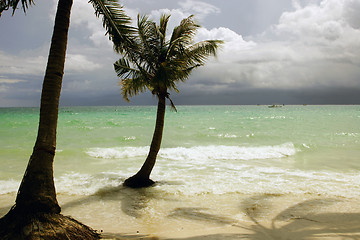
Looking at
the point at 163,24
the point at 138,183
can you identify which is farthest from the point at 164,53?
the point at 138,183

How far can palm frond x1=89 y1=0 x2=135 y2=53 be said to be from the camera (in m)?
5.32

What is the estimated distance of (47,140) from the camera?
440 cm

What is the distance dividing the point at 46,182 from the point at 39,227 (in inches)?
29.1

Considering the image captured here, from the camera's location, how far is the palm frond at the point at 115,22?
17.5ft

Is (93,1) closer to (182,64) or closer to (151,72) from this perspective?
(151,72)

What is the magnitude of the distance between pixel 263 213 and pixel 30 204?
16.7 feet

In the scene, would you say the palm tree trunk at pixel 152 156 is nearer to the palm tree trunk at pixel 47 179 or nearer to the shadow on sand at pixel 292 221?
the shadow on sand at pixel 292 221

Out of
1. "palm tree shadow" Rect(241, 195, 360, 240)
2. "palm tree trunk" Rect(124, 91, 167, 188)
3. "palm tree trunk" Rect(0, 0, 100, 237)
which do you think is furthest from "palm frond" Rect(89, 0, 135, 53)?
"palm tree shadow" Rect(241, 195, 360, 240)

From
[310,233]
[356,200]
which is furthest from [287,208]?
[356,200]

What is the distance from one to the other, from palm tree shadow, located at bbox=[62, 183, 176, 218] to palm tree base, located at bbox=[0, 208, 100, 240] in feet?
7.59

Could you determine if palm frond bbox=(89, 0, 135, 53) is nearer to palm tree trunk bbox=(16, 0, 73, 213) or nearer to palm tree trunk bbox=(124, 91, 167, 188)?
palm tree trunk bbox=(16, 0, 73, 213)

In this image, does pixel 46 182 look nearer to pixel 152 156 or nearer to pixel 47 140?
pixel 47 140

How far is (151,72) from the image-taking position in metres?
7.79

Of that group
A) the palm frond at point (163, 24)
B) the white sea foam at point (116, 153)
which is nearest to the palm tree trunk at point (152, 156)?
the palm frond at point (163, 24)
